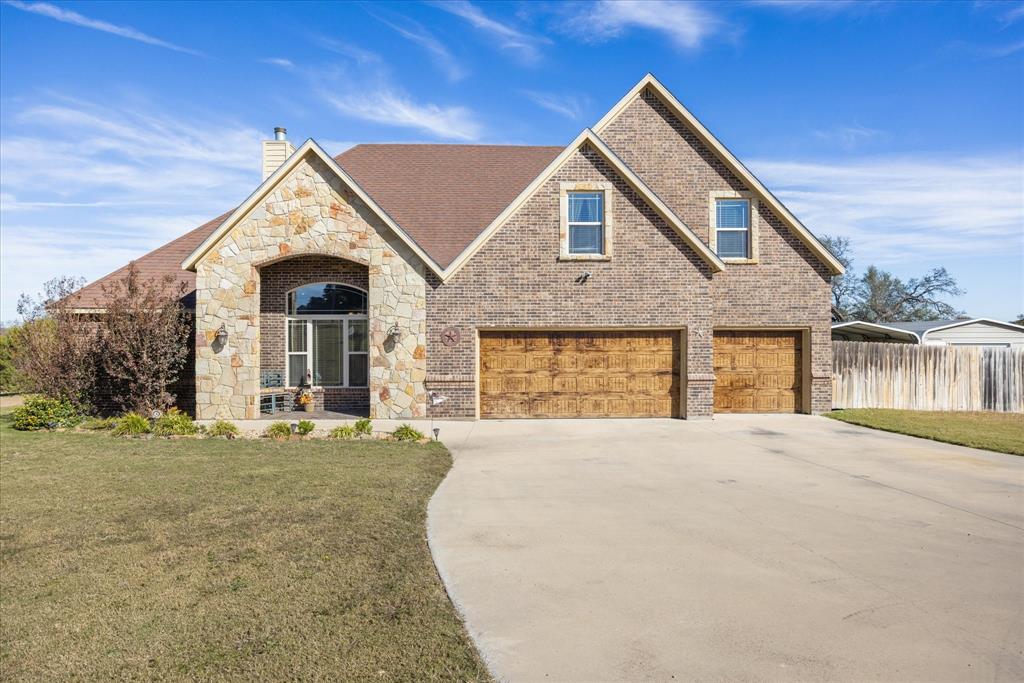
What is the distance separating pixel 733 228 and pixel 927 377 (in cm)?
776

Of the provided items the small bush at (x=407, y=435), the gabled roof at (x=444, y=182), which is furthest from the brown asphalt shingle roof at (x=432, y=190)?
the small bush at (x=407, y=435)

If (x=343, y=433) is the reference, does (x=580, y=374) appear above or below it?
above

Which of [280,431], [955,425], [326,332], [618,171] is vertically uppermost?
[618,171]

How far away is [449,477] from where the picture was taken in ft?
31.1

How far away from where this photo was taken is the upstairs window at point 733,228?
1791 centimetres

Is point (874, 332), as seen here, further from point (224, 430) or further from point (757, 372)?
point (224, 430)

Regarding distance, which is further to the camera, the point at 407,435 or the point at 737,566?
the point at 407,435

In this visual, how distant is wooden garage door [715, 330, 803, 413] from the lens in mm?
17500

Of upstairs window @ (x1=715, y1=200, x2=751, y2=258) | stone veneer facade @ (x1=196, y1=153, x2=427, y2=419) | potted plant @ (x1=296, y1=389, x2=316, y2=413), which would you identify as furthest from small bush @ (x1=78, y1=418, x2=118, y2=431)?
upstairs window @ (x1=715, y1=200, x2=751, y2=258)

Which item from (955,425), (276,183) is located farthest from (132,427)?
(955,425)

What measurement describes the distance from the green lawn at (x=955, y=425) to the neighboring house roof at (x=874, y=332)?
797 cm

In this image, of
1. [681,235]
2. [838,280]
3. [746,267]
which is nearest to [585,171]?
[681,235]

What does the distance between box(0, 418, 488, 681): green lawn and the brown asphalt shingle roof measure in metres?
8.81

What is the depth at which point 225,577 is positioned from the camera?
5496 millimetres
